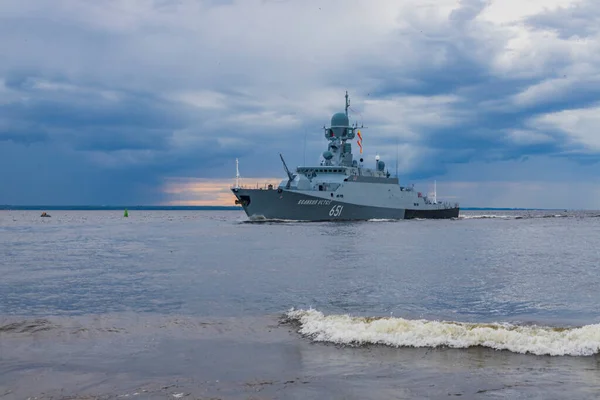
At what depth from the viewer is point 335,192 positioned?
7012cm

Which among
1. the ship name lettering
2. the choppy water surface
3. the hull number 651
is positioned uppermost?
the ship name lettering

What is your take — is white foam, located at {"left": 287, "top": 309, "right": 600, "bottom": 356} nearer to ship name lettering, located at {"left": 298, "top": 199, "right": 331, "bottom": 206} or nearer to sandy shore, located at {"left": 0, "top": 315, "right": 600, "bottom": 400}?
sandy shore, located at {"left": 0, "top": 315, "right": 600, "bottom": 400}

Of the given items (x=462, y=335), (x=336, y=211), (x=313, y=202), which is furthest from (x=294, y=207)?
(x=462, y=335)

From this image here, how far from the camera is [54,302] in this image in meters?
16.8

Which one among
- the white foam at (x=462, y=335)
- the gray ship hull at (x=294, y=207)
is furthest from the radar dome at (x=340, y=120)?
the white foam at (x=462, y=335)

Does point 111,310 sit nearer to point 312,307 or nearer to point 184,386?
point 312,307

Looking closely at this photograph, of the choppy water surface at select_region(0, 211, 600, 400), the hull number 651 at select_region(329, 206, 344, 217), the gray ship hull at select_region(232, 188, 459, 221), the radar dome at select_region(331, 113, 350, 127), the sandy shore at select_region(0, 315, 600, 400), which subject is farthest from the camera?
the radar dome at select_region(331, 113, 350, 127)

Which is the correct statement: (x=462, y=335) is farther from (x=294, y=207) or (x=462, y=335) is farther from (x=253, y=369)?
(x=294, y=207)

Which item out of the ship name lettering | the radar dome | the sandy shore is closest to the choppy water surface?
the sandy shore

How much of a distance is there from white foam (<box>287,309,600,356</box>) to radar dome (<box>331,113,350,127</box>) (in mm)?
71819

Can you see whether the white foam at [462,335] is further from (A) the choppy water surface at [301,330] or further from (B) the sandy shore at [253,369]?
(B) the sandy shore at [253,369]

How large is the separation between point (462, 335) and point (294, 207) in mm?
56811

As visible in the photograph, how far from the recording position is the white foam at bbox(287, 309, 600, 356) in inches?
425

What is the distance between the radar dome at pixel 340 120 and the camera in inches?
3278
